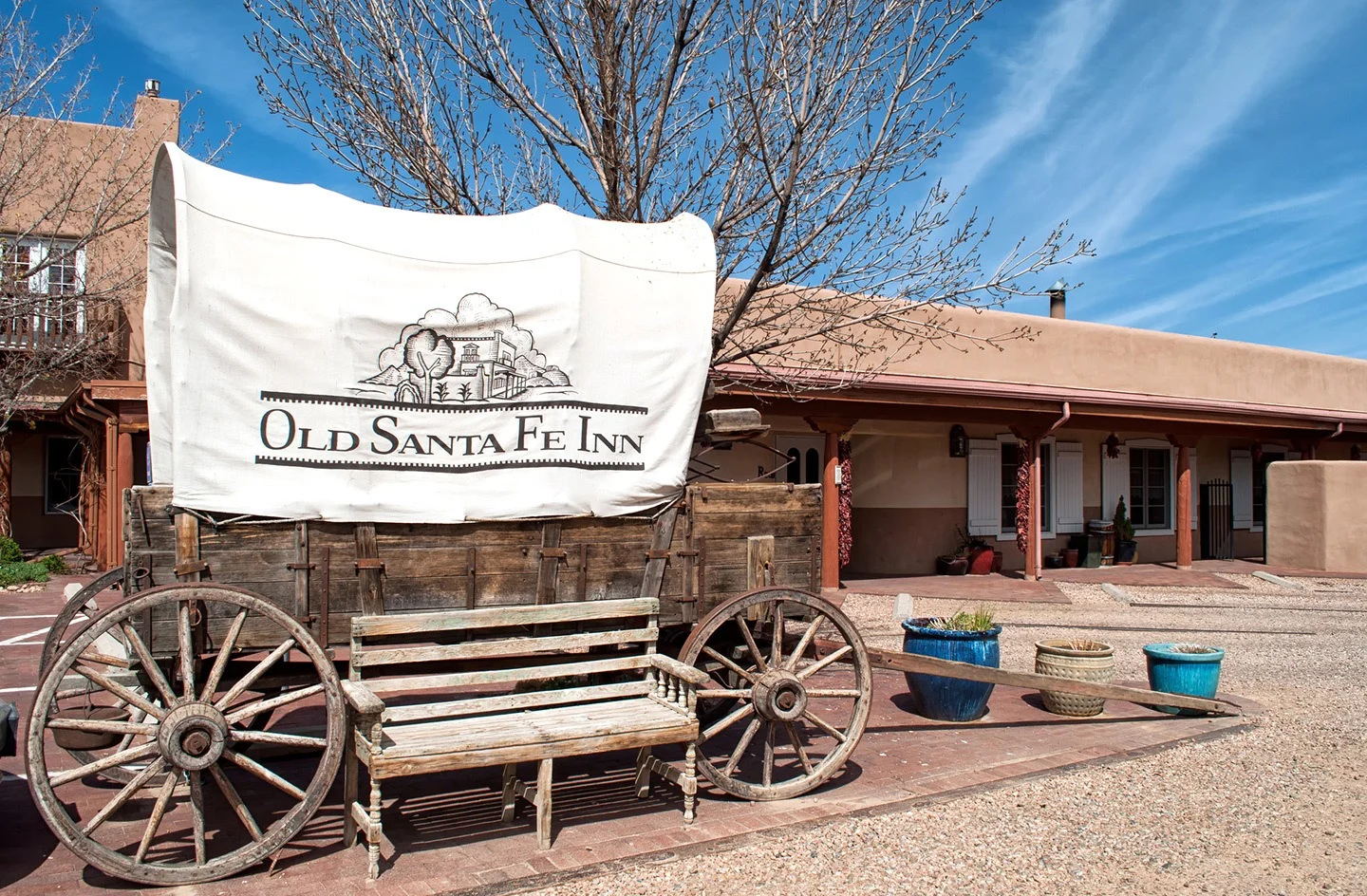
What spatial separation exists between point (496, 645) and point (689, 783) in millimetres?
990

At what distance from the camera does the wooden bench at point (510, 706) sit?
142 inches

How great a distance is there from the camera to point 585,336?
14.2 ft

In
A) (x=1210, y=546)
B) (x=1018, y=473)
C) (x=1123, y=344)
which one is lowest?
(x=1210, y=546)

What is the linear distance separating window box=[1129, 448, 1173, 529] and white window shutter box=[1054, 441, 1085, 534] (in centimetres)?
148

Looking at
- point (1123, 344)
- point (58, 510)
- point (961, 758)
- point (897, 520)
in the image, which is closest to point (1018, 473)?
point (897, 520)

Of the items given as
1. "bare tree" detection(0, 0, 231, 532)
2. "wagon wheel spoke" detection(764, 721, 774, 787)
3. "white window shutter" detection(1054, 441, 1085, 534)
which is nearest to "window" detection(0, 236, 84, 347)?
"bare tree" detection(0, 0, 231, 532)

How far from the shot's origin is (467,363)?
4078 mm

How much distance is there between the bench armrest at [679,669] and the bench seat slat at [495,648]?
0.38ft

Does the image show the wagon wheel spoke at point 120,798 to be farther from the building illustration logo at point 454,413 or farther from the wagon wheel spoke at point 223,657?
the building illustration logo at point 454,413

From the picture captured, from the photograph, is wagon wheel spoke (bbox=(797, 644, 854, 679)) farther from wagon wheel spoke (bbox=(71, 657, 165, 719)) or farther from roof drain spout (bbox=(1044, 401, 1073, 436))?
roof drain spout (bbox=(1044, 401, 1073, 436))

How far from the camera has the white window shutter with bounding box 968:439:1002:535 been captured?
1459 cm

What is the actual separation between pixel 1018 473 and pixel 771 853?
1080 cm

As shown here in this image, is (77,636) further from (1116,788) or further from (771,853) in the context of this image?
(1116,788)

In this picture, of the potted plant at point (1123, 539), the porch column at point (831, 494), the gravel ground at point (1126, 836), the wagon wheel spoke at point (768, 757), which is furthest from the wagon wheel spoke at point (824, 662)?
the potted plant at point (1123, 539)
